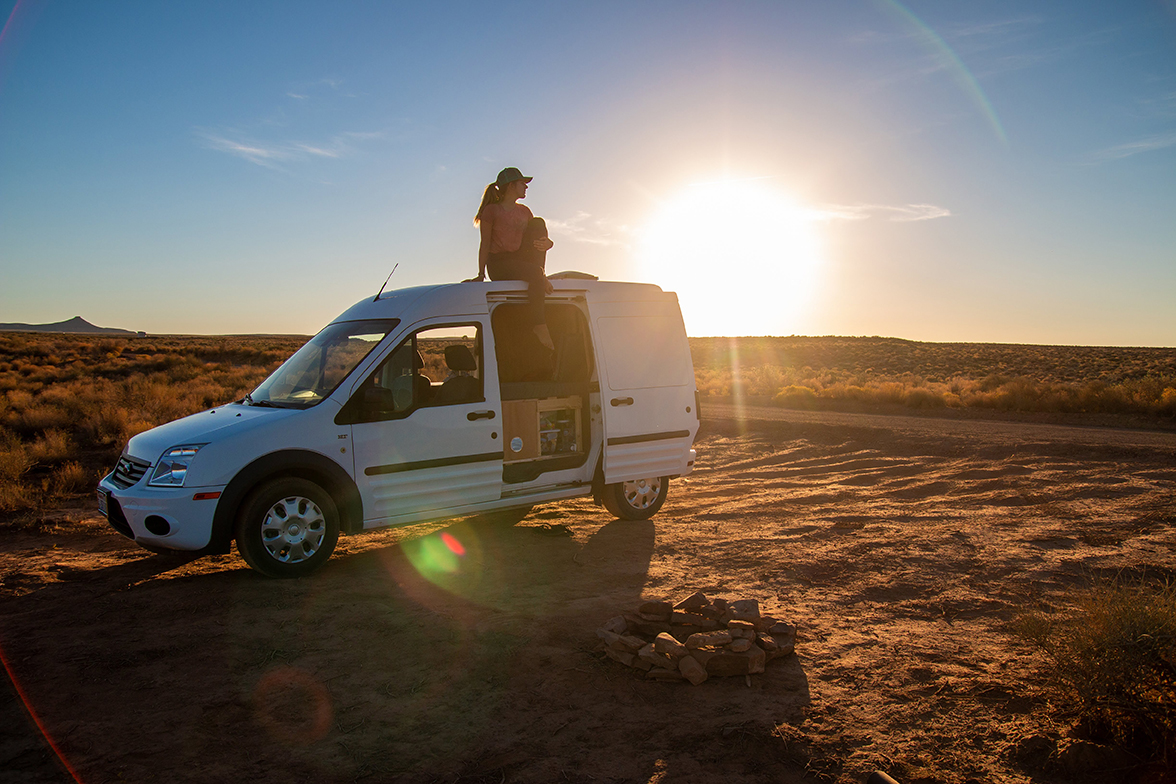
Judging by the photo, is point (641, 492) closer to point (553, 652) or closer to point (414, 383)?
point (414, 383)

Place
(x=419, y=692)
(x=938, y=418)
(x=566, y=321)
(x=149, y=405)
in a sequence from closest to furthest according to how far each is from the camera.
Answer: (x=419, y=692) < (x=566, y=321) < (x=149, y=405) < (x=938, y=418)

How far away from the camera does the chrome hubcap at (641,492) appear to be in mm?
8047

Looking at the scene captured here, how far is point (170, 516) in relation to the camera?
543 centimetres

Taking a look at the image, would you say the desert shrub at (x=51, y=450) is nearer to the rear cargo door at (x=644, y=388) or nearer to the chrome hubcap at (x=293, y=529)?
the chrome hubcap at (x=293, y=529)

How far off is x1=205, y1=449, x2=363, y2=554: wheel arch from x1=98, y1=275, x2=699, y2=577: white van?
0.04 ft

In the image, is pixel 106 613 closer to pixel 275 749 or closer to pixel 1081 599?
pixel 275 749

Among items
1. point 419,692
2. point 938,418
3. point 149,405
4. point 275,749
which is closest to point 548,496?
point 419,692

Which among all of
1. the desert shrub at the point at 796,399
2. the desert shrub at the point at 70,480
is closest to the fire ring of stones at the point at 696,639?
the desert shrub at the point at 70,480

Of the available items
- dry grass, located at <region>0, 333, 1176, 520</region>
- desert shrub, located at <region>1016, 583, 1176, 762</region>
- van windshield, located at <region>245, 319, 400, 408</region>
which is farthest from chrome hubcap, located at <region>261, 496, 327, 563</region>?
desert shrub, located at <region>1016, 583, 1176, 762</region>

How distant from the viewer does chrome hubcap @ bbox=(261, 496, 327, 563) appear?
227 inches

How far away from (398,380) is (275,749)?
11.5ft

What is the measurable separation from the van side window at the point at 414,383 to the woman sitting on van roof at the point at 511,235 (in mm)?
839

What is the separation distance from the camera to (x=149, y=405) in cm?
1485

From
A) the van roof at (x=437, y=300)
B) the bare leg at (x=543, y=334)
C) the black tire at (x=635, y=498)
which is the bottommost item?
the black tire at (x=635, y=498)
